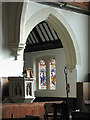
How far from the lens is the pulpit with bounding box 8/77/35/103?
28.5 feet

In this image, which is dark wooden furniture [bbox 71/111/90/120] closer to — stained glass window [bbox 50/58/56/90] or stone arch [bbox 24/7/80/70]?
stone arch [bbox 24/7/80/70]

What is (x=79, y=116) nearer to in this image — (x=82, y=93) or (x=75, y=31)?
(x=82, y=93)

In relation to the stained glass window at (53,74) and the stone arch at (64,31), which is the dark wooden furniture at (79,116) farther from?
the stained glass window at (53,74)

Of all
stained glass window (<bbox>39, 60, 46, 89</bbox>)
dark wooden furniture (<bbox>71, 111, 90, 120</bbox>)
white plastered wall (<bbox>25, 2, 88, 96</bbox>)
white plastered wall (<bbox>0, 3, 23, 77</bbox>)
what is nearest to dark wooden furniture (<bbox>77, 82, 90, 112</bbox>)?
white plastered wall (<bbox>25, 2, 88, 96</bbox>)

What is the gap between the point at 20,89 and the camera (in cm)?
872

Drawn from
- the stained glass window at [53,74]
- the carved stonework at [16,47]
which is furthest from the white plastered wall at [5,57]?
the stained glass window at [53,74]

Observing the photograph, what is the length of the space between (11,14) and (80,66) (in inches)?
154

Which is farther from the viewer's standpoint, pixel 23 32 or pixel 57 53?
pixel 57 53

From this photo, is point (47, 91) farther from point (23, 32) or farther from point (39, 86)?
point (23, 32)

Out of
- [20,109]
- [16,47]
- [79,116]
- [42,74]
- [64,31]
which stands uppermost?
[64,31]

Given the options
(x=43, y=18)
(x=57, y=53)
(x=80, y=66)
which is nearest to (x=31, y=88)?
(x=43, y=18)

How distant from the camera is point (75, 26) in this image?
12000mm

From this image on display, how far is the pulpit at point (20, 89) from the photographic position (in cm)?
867

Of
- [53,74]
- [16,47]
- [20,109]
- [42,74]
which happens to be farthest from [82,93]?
[42,74]
